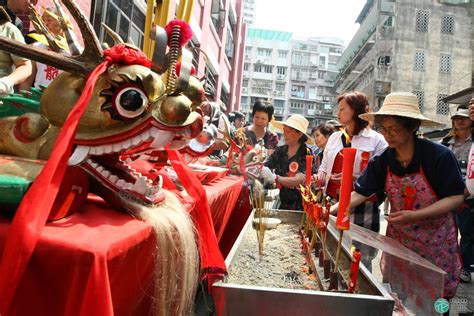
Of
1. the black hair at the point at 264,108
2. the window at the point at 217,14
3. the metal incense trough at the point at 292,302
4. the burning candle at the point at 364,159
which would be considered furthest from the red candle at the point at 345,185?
the window at the point at 217,14

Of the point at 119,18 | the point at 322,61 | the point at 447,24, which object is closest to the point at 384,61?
the point at 447,24

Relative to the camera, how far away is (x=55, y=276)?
2.31 ft

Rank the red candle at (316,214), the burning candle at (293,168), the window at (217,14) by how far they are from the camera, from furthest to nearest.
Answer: the window at (217,14), the burning candle at (293,168), the red candle at (316,214)

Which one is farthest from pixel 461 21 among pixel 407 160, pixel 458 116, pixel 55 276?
pixel 55 276

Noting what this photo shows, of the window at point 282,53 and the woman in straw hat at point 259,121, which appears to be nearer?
the woman in straw hat at point 259,121

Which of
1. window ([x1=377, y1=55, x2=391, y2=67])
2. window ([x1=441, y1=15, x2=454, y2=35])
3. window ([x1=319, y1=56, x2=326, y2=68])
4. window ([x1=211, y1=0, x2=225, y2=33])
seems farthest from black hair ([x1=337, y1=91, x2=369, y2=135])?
window ([x1=319, y1=56, x2=326, y2=68])

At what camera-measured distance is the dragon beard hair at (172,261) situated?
0.96 metres

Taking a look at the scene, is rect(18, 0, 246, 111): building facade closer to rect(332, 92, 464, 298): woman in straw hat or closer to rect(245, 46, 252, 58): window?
rect(332, 92, 464, 298): woman in straw hat

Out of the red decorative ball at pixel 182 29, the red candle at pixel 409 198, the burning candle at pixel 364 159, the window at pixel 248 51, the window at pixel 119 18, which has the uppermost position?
the window at pixel 248 51

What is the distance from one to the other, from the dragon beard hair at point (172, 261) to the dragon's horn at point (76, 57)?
450 mm

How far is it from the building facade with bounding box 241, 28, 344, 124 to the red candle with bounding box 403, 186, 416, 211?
49.3m

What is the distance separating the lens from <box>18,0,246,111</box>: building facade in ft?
14.9

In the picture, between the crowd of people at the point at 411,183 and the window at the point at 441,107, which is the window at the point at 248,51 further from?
the crowd of people at the point at 411,183

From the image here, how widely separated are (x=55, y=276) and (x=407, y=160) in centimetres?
171
